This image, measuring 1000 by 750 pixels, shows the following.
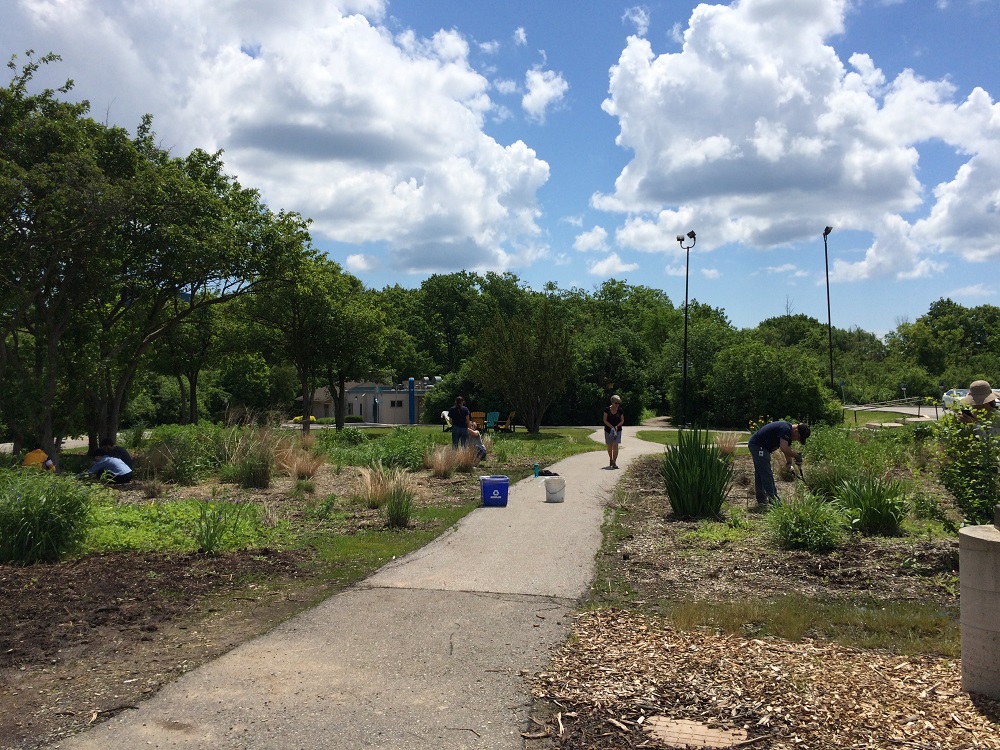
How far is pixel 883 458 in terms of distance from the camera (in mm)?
13258

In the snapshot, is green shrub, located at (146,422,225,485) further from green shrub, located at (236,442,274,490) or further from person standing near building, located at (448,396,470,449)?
person standing near building, located at (448,396,470,449)

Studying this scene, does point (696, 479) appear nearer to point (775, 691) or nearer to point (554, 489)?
point (554, 489)

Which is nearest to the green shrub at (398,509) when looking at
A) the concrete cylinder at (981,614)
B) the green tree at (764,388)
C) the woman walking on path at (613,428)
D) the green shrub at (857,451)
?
the green shrub at (857,451)

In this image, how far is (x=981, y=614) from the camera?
4.23 metres

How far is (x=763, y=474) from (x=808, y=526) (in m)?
2.92

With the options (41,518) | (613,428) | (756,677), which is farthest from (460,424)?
(756,677)

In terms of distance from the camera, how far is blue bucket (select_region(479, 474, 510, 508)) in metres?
11.9

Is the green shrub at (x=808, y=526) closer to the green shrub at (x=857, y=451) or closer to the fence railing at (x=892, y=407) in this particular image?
the green shrub at (x=857, y=451)

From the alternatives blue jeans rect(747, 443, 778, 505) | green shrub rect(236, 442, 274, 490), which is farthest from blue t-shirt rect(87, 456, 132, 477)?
blue jeans rect(747, 443, 778, 505)

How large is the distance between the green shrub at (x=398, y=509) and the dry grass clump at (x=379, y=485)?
21 centimetres

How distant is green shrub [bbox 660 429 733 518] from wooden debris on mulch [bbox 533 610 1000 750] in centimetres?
512

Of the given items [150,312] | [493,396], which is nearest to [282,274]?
[150,312]

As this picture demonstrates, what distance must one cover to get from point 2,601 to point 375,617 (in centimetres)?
296

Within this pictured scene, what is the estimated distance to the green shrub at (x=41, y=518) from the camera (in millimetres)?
7488
